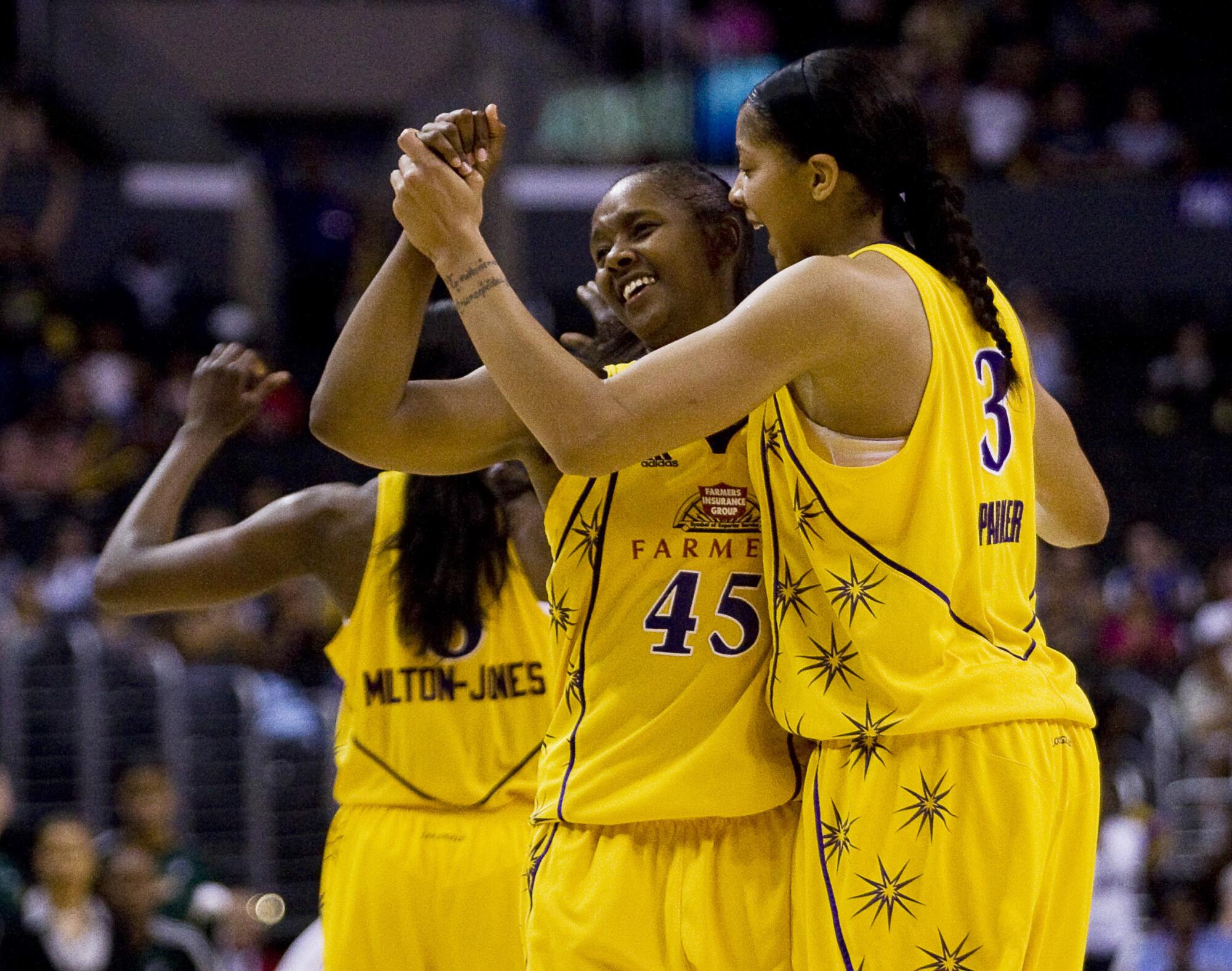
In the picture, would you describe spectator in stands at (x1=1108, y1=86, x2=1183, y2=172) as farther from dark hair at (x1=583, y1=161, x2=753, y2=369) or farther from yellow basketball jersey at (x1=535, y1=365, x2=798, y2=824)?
yellow basketball jersey at (x1=535, y1=365, x2=798, y2=824)

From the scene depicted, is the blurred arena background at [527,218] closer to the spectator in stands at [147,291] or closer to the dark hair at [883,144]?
the spectator in stands at [147,291]

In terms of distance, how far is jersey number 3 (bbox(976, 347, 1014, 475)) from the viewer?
2959 millimetres

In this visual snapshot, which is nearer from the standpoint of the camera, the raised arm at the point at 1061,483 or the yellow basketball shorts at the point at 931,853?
the yellow basketball shorts at the point at 931,853

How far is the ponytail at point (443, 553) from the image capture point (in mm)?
4031

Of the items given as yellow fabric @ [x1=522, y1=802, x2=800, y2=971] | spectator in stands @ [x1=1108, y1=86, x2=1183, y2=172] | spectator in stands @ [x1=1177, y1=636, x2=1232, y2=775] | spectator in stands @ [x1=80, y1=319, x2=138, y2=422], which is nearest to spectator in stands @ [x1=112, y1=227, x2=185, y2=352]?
spectator in stands @ [x1=80, y1=319, x2=138, y2=422]

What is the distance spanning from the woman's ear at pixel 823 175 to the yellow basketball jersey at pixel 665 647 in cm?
46

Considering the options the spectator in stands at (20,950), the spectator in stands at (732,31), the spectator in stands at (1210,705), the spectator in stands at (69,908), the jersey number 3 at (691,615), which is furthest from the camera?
the spectator in stands at (732,31)

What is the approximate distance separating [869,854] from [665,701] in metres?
0.44

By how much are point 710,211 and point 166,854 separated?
6.24 meters

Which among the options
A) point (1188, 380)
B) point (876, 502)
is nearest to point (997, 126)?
point (1188, 380)

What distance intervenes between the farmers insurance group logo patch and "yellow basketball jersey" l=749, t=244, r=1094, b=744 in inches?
3.8

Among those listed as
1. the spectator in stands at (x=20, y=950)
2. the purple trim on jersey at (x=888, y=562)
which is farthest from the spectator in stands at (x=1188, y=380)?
the purple trim on jersey at (x=888, y=562)

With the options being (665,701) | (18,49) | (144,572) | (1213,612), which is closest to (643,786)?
(665,701)

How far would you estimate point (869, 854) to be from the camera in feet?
9.16
